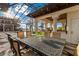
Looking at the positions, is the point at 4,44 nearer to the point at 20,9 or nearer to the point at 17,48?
the point at 17,48

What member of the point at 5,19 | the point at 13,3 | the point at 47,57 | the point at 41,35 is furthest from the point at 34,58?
the point at 13,3

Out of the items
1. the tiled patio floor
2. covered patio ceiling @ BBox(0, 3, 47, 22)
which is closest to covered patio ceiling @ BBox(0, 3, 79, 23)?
covered patio ceiling @ BBox(0, 3, 47, 22)

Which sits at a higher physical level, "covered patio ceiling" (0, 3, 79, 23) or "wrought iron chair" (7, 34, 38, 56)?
"covered patio ceiling" (0, 3, 79, 23)

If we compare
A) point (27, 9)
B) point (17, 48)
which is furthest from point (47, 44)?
point (27, 9)

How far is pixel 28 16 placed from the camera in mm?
2898

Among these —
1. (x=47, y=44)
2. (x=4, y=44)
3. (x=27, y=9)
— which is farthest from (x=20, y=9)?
(x=47, y=44)

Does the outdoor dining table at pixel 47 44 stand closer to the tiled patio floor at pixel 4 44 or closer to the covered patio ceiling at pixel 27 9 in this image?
the tiled patio floor at pixel 4 44

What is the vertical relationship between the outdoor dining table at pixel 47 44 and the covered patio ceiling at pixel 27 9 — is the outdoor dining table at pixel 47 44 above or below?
below

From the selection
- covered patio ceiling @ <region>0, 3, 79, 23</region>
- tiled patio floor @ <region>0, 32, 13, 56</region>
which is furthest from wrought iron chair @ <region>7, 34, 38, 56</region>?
covered patio ceiling @ <region>0, 3, 79, 23</region>

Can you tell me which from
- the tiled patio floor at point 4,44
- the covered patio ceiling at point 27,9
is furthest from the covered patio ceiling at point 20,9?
the tiled patio floor at point 4,44

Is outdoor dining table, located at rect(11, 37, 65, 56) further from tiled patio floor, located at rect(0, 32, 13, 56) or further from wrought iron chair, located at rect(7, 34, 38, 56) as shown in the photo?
tiled patio floor, located at rect(0, 32, 13, 56)

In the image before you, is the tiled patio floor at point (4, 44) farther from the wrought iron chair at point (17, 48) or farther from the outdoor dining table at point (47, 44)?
the outdoor dining table at point (47, 44)

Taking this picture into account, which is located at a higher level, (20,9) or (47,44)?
(20,9)

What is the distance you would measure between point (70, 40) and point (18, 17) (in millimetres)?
1135
